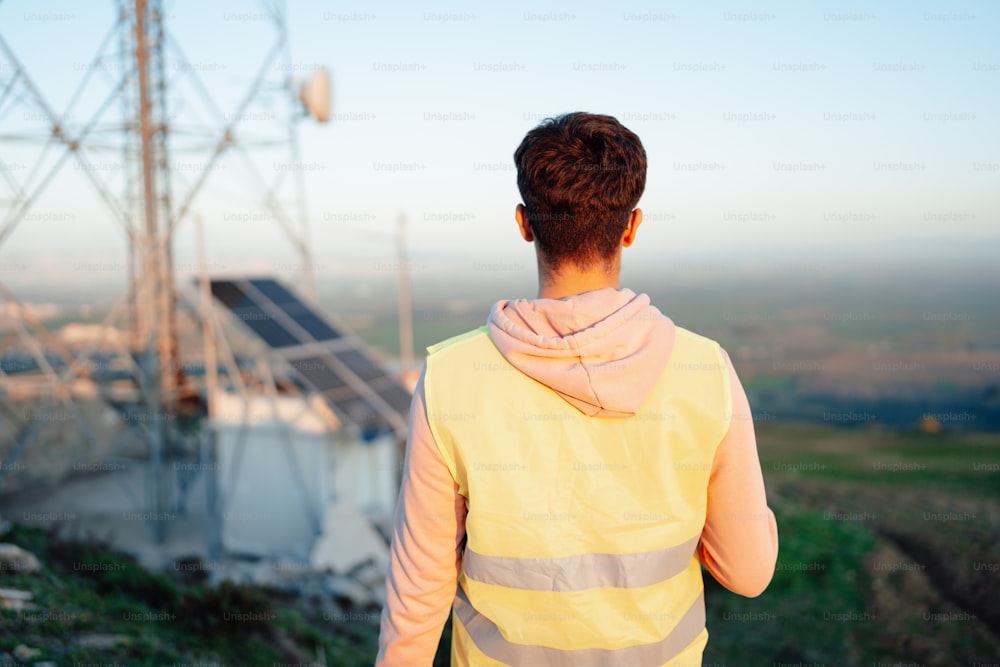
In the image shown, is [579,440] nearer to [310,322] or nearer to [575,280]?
[575,280]

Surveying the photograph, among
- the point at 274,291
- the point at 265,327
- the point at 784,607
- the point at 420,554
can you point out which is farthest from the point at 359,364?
the point at 420,554

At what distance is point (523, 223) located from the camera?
1688mm

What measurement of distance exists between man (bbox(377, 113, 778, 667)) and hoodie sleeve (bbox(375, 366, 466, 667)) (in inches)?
0.4

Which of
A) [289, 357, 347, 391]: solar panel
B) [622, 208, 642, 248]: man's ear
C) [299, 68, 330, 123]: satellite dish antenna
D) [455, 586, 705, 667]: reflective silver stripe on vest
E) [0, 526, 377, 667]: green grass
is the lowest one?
[0, 526, 377, 667]: green grass

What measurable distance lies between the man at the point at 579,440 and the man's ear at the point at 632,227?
2.2 inches

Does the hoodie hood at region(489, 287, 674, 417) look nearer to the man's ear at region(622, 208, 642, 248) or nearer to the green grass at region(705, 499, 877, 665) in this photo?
the man's ear at region(622, 208, 642, 248)

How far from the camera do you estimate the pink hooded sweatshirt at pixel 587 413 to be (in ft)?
4.90

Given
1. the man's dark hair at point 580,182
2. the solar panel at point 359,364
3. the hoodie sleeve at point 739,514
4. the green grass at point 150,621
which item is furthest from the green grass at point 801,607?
the man's dark hair at point 580,182

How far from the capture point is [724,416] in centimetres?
153

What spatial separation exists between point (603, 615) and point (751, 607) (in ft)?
23.9

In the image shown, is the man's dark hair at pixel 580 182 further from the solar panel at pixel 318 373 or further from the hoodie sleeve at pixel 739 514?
the solar panel at pixel 318 373

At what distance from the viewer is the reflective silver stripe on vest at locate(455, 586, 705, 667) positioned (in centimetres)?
155

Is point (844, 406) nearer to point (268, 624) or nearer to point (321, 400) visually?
point (321, 400)

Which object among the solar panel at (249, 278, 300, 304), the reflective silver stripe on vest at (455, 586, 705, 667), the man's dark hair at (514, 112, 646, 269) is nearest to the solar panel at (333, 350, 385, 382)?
the solar panel at (249, 278, 300, 304)
